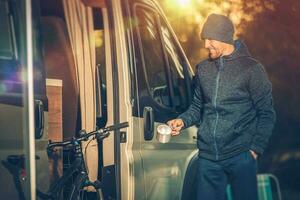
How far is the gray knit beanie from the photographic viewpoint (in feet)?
13.1

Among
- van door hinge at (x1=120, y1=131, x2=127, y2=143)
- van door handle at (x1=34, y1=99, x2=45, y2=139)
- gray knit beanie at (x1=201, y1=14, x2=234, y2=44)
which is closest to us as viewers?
van door handle at (x1=34, y1=99, x2=45, y2=139)

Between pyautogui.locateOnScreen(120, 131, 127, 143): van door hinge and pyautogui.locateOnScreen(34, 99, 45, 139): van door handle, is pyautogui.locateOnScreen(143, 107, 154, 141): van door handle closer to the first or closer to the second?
pyautogui.locateOnScreen(120, 131, 127, 143): van door hinge

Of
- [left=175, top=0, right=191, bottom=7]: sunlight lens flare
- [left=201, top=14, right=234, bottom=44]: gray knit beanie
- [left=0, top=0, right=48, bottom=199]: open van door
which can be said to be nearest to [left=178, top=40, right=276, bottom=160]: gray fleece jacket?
[left=201, top=14, right=234, bottom=44]: gray knit beanie

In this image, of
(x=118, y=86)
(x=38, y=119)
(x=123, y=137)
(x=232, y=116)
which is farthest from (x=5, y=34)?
(x=232, y=116)

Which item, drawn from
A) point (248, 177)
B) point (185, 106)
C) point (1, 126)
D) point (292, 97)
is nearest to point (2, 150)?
point (1, 126)

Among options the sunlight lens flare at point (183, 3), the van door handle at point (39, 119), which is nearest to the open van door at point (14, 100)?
the van door handle at point (39, 119)

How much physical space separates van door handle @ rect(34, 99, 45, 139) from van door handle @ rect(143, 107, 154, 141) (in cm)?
86

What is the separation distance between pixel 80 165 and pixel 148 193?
454mm

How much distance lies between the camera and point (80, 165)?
4.07 m

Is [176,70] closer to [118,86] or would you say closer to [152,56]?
[152,56]

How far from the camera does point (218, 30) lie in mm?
4004

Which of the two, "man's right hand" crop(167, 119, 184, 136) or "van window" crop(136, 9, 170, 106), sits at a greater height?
"van window" crop(136, 9, 170, 106)

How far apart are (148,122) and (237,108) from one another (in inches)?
21.6

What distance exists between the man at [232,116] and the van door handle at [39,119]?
114 cm
